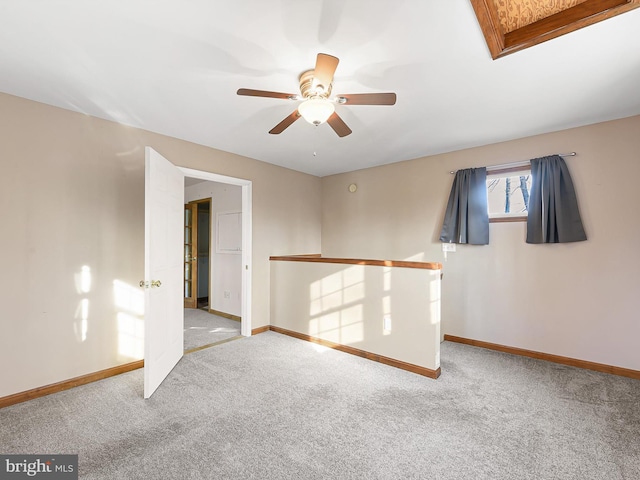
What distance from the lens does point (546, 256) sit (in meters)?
3.18

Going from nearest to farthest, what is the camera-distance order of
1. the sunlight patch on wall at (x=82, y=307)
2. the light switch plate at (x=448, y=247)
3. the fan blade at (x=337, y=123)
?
the fan blade at (x=337, y=123) → the sunlight patch on wall at (x=82, y=307) → the light switch plate at (x=448, y=247)

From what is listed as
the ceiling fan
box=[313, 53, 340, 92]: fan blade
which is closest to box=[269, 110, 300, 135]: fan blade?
the ceiling fan

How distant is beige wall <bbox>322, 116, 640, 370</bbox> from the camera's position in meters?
2.81

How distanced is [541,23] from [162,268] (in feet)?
10.6

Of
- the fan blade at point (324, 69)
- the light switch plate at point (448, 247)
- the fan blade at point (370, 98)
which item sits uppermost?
the fan blade at point (324, 69)

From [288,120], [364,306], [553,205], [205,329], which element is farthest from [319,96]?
[205,329]

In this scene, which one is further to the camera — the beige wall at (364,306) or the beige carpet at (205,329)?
the beige carpet at (205,329)

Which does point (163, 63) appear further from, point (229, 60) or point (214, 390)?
point (214, 390)

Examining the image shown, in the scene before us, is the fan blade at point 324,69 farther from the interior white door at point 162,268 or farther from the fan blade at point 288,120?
the interior white door at point 162,268

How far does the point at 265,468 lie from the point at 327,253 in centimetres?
367

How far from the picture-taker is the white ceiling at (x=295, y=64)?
1556mm

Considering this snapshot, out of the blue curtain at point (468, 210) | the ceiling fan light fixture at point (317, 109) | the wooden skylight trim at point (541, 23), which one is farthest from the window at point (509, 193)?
the ceiling fan light fixture at point (317, 109)

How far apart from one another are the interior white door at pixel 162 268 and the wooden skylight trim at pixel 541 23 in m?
2.47

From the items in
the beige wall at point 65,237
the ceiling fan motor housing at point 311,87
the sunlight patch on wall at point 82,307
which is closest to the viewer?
the ceiling fan motor housing at point 311,87
